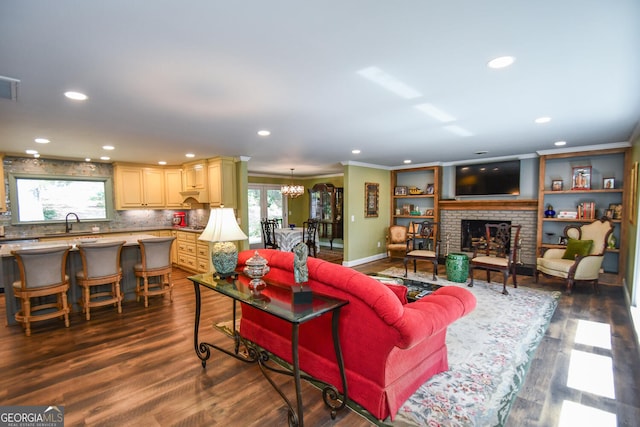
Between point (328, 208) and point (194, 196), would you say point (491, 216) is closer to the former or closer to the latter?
point (328, 208)

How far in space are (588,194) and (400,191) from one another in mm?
3628

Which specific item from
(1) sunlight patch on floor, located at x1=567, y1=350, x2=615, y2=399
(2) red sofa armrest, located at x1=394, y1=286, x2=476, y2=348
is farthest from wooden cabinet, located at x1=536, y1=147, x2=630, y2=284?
(2) red sofa armrest, located at x1=394, y1=286, x2=476, y2=348

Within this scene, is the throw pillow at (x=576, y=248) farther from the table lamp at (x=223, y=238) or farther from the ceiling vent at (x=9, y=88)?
the ceiling vent at (x=9, y=88)

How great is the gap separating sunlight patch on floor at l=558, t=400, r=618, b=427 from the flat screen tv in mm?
4802

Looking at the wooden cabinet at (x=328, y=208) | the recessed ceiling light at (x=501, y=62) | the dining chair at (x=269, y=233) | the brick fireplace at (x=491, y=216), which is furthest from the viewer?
the wooden cabinet at (x=328, y=208)

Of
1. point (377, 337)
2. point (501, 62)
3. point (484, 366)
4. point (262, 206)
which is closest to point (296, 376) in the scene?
point (377, 337)

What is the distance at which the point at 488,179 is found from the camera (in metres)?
6.31

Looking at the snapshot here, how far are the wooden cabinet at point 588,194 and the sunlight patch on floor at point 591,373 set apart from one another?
120 inches

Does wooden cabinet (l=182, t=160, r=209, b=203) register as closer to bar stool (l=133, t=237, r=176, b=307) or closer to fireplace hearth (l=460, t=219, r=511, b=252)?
bar stool (l=133, t=237, r=176, b=307)

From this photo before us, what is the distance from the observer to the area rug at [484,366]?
1.98 metres

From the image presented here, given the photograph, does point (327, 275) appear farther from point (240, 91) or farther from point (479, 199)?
point (479, 199)

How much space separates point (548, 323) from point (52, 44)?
507 centimetres

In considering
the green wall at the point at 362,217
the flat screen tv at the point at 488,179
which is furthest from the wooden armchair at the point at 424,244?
the flat screen tv at the point at 488,179

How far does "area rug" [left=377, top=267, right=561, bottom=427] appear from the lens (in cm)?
198
